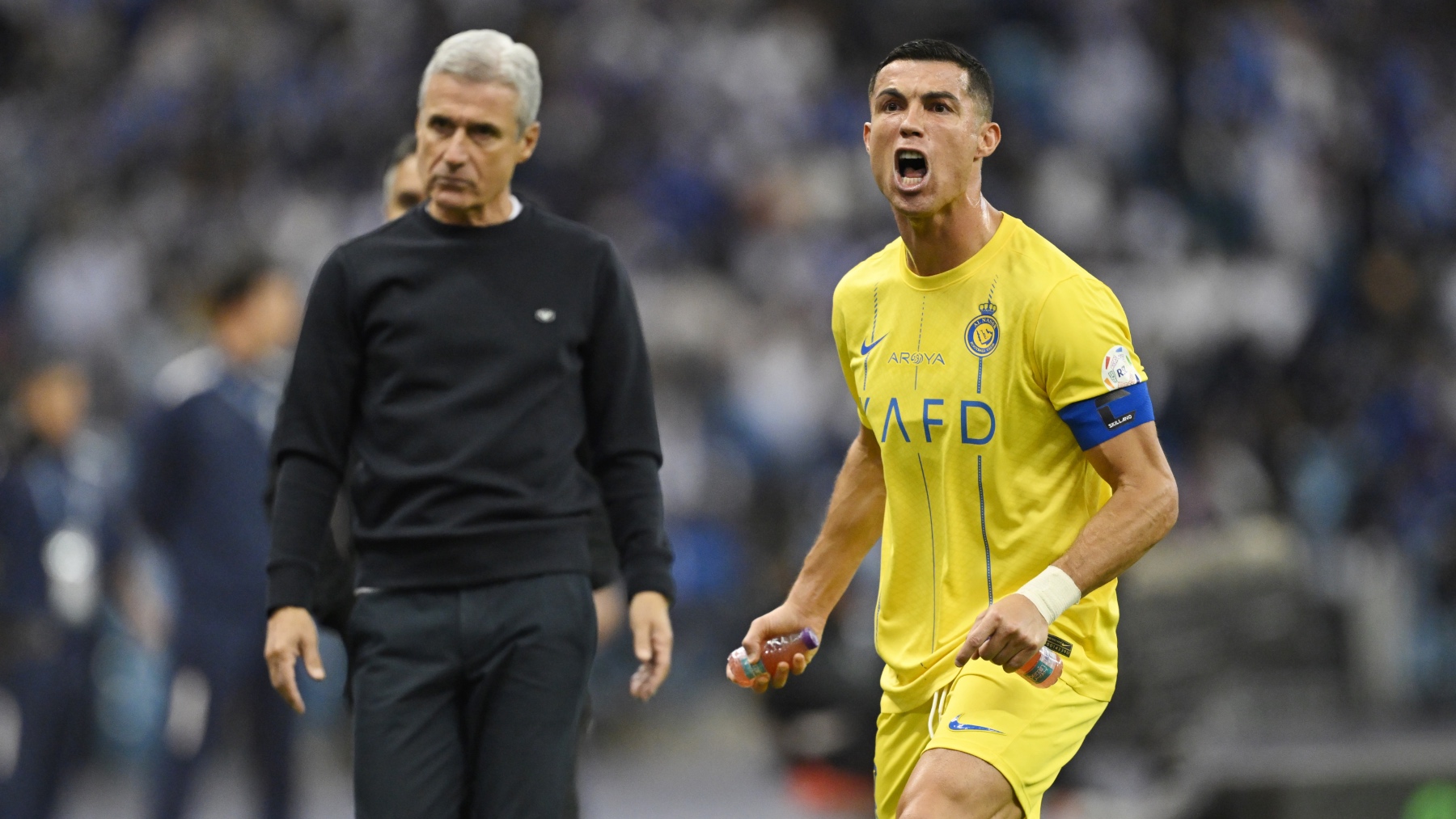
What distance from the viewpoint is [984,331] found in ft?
13.5

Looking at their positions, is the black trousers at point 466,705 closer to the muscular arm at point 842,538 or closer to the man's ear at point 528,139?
the muscular arm at point 842,538

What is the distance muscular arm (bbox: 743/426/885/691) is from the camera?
4473 millimetres

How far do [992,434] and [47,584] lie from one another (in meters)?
5.83

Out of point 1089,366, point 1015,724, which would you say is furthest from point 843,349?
point 1015,724

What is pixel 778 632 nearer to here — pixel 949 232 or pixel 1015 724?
pixel 1015 724

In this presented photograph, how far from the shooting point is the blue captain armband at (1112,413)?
391cm

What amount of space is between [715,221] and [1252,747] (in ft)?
26.3

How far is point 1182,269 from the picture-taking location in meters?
15.0

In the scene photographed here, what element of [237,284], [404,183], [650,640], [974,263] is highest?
[237,284]

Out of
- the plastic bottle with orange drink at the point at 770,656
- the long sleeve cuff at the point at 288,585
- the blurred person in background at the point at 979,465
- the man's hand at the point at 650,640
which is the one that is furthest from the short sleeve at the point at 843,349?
the long sleeve cuff at the point at 288,585

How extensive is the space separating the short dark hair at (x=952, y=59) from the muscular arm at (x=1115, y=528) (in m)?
0.81

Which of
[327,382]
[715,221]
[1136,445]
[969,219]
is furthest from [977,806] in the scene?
[715,221]

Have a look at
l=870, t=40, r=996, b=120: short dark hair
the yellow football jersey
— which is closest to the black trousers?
the yellow football jersey

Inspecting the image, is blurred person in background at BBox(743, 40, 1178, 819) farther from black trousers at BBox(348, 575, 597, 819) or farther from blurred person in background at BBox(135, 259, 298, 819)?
blurred person in background at BBox(135, 259, 298, 819)
